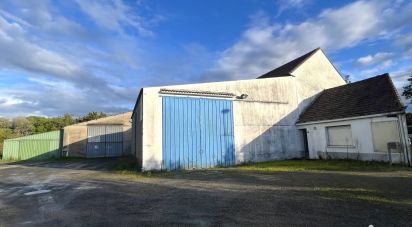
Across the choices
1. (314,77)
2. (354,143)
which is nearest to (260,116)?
(354,143)

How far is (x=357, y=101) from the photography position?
53.3ft

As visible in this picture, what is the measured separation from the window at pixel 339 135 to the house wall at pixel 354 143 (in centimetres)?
21

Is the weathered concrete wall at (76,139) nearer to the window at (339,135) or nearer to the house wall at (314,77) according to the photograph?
the house wall at (314,77)

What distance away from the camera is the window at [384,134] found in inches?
529

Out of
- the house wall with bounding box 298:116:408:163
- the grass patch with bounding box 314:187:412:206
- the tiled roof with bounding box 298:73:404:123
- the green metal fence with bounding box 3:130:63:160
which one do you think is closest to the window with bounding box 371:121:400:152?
the house wall with bounding box 298:116:408:163

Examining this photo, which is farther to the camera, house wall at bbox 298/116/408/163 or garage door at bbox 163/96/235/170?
garage door at bbox 163/96/235/170

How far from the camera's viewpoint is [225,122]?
1631 centimetres

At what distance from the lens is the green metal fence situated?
105 ft

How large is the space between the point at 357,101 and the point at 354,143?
251 cm

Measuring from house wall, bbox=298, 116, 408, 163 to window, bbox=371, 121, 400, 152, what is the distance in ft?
0.49

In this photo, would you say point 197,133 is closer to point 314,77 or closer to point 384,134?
point 384,134

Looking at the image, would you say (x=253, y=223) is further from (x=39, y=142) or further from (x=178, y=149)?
(x=39, y=142)

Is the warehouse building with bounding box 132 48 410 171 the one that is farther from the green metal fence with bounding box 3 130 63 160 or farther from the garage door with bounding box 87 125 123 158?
the green metal fence with bounding box 3 130 63 160

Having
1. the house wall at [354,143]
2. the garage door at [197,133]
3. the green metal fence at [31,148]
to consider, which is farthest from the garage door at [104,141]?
the house wall at [354,143]
